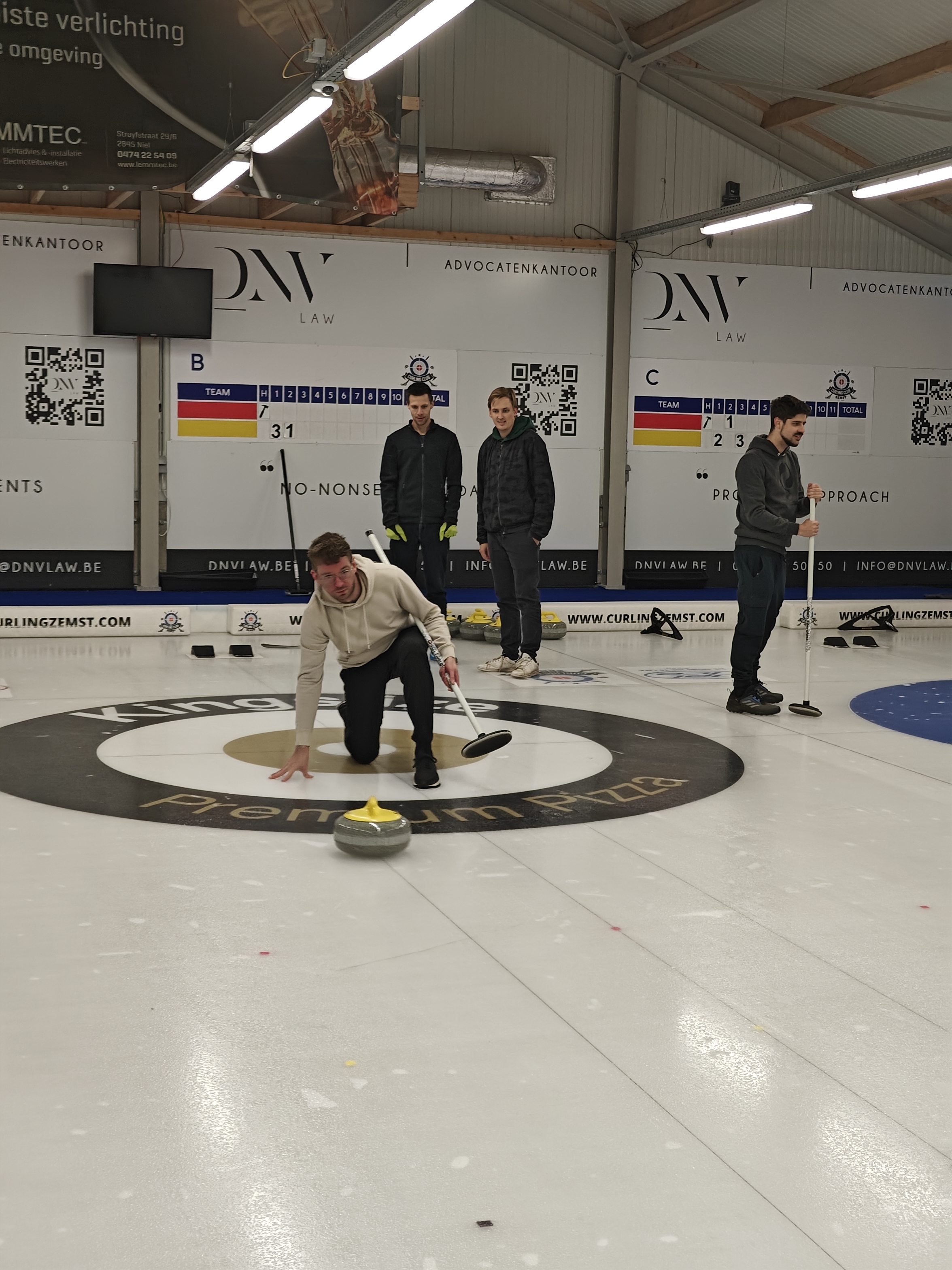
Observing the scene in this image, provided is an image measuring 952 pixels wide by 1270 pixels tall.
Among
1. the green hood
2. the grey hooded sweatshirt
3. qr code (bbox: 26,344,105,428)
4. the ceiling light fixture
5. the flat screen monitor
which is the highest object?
the ceiling light fixture

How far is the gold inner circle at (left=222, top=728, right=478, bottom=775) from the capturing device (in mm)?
5379

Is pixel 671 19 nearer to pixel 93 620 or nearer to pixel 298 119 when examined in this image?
pixel 298 119

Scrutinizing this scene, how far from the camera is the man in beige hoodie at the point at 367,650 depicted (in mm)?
4766

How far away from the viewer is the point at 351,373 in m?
11.5

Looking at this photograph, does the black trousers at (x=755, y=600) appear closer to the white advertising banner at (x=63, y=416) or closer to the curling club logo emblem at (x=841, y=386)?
the white advertising banner at (x=63, y=416)

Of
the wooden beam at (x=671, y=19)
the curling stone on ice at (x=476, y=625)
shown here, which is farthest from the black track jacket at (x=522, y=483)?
the wooden beam at (x=671, y=19)

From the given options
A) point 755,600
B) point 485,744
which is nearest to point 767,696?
point 755,600

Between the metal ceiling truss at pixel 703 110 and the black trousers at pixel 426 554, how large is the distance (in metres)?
4.48

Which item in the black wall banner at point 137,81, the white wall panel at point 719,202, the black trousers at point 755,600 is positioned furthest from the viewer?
the white wall panel at point 719,202

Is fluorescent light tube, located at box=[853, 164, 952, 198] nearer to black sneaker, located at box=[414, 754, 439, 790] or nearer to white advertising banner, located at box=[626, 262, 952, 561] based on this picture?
white advertising banner, located at box=[626, 262, 952, 561]

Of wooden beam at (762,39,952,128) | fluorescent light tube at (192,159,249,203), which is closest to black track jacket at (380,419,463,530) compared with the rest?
fluorescent light tube at (192,159,249,203)

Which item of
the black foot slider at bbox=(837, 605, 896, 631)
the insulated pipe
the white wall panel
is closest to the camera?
the black foot slider at bbox=(837, 605, 896, 631)

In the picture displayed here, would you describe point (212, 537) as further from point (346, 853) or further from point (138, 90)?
point (346, 853)

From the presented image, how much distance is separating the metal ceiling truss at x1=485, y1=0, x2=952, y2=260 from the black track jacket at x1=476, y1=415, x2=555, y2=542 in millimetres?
4373
